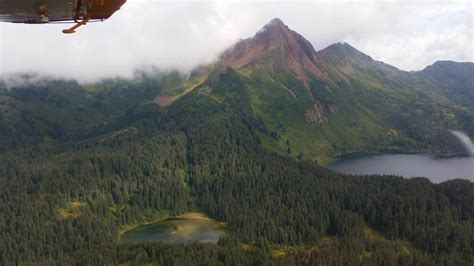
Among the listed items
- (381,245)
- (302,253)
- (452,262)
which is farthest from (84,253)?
(452,262)

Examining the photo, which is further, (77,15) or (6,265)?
(6,265)

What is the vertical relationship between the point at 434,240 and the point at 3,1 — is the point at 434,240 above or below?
below

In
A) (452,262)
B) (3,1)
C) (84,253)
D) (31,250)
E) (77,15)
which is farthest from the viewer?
(31,250)

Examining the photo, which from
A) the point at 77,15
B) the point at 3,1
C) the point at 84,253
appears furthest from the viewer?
the point at 84,253

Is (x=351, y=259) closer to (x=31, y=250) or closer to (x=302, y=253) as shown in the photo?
(x=302, y=253)

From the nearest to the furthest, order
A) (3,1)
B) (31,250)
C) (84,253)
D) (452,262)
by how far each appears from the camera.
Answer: (3,1) < (452,262) < (84,253) < (31,250)

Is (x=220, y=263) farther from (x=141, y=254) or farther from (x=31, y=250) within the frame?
(x=31, y=250)

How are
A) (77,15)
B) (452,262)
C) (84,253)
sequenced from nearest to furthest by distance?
(77,15) → (452,262) → (84,253)

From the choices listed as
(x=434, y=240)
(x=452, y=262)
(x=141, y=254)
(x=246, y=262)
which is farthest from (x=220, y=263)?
(x=434, y=240)

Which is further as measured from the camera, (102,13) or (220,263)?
(220,263)
